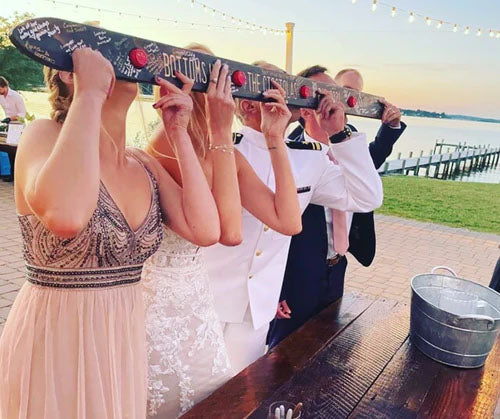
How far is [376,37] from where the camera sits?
45.3ft

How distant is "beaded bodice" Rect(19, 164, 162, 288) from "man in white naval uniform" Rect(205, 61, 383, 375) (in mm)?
632

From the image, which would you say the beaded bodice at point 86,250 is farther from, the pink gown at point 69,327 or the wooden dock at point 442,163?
the wooden dock at point 442,163

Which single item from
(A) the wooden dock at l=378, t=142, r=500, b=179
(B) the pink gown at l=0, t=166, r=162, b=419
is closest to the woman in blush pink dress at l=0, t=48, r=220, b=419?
(B) the pink gown at l=0, t=166, r=162, b=419

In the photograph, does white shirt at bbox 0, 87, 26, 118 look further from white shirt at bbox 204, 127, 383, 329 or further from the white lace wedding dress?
the white lace wedding dress

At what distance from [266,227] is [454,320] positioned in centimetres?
75

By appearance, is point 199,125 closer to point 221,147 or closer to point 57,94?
point 221,147

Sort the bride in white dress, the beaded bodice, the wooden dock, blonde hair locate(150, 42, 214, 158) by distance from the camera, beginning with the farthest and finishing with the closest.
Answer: the wooden dock
blonde hair locate(150, 42, 214, 158)
the bride in white dress
the beaded bodice

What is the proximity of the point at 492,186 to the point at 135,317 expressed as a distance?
675 inches

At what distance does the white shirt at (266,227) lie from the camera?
1.72 metres

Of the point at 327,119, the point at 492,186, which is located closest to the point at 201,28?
the point at 327,119

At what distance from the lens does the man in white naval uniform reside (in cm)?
173

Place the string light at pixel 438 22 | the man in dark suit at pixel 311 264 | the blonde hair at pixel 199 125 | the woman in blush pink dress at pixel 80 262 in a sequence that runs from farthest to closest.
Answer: the string light at pixel 438 22 → the man in dark suit at pixel 311 264 → the blonde hair at pixel 199 125 → the woman in blush pink dress at pixel 80 262

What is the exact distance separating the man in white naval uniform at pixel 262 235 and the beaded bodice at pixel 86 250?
63 centimetres

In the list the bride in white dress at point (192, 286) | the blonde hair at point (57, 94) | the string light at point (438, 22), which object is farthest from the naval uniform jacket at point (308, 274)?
the string light at point (438, 22)
